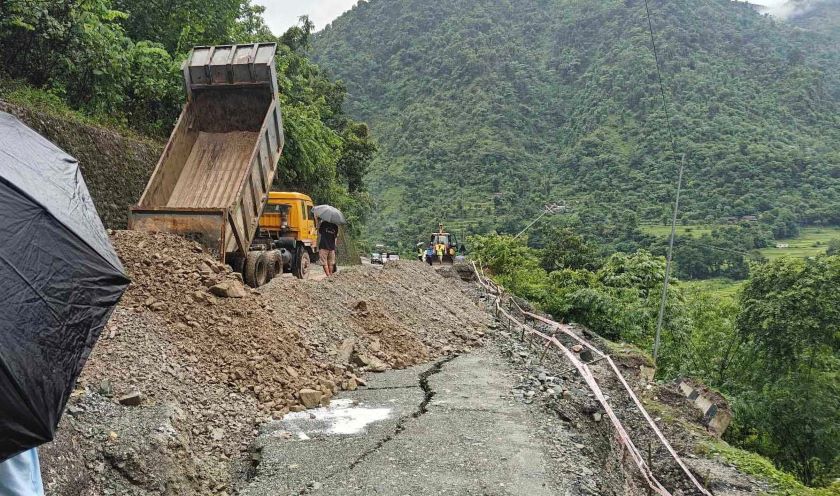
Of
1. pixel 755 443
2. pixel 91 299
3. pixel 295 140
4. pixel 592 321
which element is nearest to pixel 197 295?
pixel 91 299

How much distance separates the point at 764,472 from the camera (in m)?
6.39

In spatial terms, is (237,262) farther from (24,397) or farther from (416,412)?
(24,397)

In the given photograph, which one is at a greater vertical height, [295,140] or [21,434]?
[295,140]

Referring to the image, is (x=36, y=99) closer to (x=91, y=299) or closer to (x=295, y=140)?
(x=295, y=140)

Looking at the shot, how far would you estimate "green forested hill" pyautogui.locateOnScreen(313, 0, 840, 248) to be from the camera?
62906mm

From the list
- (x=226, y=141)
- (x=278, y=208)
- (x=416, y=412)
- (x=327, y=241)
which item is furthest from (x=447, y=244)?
(x=416, y=412)

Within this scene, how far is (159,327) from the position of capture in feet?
20.3

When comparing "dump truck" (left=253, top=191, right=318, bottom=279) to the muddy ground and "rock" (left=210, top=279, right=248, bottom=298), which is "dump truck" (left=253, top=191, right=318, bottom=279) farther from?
"rock" (left=210, top=279, right=248, bottom=298)

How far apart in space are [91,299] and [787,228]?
208 feet

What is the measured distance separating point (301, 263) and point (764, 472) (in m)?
9.34

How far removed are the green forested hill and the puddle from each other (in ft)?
157

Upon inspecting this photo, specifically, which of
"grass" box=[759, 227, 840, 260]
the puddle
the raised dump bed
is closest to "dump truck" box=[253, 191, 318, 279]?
the raised dump bed

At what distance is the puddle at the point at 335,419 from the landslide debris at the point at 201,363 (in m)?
0.17

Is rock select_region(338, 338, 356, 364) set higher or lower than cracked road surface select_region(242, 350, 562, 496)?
higher
